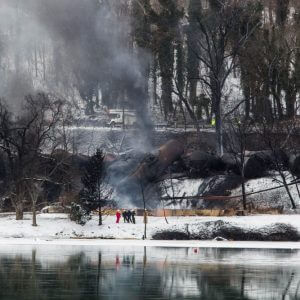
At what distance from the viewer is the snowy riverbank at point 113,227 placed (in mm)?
57875

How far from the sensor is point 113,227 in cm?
6000

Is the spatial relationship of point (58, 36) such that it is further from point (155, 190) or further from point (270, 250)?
point (270, 250)

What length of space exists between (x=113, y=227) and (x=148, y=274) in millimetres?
24825

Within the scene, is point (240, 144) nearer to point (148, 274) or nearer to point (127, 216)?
point (127, 216)

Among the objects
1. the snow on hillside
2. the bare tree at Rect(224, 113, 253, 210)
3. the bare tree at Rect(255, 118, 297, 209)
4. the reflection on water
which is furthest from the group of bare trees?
the reflection on water

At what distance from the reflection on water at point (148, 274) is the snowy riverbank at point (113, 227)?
9755mm

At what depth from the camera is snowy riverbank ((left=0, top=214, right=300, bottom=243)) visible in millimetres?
57875

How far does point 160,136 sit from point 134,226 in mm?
23130

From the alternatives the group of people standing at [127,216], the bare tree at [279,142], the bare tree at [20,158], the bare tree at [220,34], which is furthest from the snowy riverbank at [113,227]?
the bare tree at [220,34]

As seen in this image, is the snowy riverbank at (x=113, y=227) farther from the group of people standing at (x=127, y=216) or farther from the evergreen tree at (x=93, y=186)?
the evergreen tree at (x=93, y=186)

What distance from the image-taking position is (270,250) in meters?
48.8

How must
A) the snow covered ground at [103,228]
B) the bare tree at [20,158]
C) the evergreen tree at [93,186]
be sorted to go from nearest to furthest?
the snow covered ground at [103,228] → the evergreen tree at [93,186] → the bare tree at [20,158]

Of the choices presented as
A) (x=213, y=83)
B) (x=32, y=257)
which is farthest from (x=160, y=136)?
(x=32, y=257)

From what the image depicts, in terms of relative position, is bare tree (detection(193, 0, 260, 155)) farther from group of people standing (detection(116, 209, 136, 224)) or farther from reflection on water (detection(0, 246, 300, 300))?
reflection on water (detection(0, 246, 300, 300))
